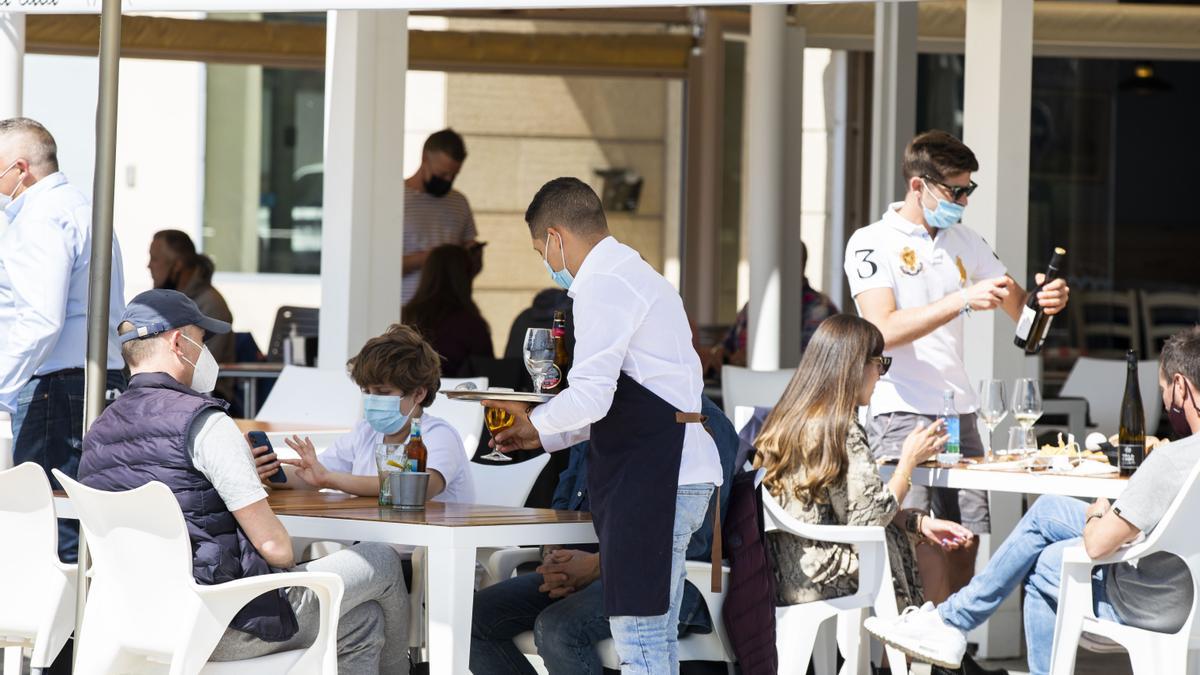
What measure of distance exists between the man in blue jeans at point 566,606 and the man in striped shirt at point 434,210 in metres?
4.28

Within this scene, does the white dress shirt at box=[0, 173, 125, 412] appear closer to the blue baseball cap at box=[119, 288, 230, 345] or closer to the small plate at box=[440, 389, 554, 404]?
the blue baseball cap at box=[119, 288, 230, 345]

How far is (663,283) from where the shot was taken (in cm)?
348

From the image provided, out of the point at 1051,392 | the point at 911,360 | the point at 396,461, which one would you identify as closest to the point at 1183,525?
the point at 911,360

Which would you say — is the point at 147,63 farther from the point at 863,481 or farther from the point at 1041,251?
the point at 863,481

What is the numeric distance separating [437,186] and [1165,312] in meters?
7.30

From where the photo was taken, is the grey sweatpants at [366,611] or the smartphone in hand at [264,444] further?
the smartphone in hand at [264,444]

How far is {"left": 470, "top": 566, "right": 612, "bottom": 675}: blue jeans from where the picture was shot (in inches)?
144

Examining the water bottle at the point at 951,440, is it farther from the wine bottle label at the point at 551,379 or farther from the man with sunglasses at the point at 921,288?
the wine bottle label at the point at 551,379

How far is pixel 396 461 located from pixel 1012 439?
6.12 ft

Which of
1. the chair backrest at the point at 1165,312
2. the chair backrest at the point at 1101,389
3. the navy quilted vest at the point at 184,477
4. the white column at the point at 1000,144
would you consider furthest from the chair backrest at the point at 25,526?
the chair backrest at the point at 1165,312


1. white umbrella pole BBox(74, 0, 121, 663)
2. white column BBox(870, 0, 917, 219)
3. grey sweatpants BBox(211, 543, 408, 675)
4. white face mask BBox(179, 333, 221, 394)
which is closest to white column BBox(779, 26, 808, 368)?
white column BBox(870, 0, 917, 219)

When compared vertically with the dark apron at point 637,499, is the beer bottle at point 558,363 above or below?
above

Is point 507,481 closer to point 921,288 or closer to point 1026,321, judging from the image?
point 921,288

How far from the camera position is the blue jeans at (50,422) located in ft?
15.0
